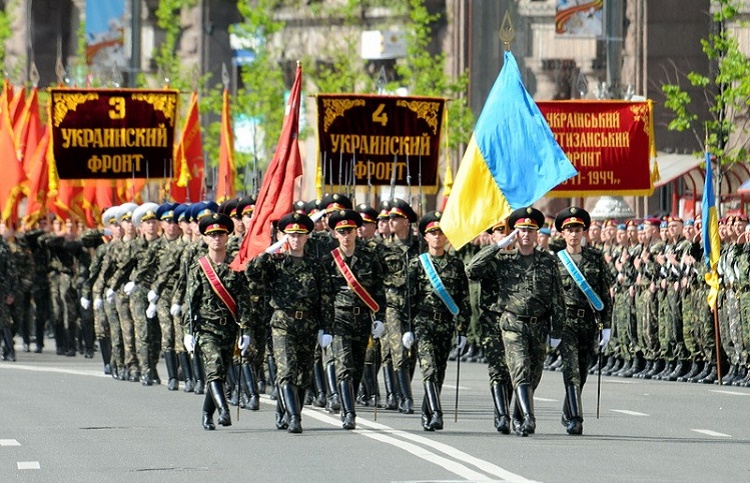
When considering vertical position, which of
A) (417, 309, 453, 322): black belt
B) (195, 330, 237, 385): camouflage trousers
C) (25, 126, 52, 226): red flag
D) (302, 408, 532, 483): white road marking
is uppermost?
(25, 126, 52, 226): red flag

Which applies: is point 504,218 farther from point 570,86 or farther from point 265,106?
point 265,106

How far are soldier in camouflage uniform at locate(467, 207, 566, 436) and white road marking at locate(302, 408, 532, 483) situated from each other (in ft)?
2.87

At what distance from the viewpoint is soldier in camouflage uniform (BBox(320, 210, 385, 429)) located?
59.5 ft

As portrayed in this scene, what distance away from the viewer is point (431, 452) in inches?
623

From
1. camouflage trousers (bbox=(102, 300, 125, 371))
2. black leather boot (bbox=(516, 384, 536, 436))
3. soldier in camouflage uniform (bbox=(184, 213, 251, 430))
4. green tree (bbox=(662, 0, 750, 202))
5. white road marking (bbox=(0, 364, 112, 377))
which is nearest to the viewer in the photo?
black leather boot (bbox=(516, 384, 536, 436))

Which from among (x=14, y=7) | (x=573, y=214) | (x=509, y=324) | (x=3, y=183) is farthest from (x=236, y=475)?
(x=14, y=7)

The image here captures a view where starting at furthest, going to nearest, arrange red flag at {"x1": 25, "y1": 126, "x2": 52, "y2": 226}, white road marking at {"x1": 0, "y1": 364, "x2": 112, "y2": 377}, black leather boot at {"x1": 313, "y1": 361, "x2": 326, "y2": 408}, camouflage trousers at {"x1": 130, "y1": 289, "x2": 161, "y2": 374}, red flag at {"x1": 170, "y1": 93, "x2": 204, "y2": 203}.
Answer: red flag at {"x1": 170, "y1": 93, "x2": 204, "y2": 203} < red flag at {"x1": 25, "y1": 126, "x2": 52, "y2": 226} < white road marking at {"x1": 0, "y1": 364, "x2": 112, "y2": 377} < camouflage trousers at {"x1": 130, "y1": 289, "x2": 161, "y2": 374} < black leather boot at {"x1": 313, "y1": 361, "x2": 326, "y2": 408}

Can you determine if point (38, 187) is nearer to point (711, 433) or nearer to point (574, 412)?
point (574, 412)

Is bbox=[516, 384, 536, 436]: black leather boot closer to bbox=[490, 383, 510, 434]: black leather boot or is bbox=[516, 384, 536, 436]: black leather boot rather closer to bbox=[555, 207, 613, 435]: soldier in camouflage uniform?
bbox=[490, 383, 510, 434]: black leather boot

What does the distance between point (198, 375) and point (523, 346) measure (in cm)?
557

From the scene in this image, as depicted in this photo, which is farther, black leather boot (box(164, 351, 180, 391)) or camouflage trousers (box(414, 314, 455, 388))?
black leather boot (box(164, 351, 180, 391))

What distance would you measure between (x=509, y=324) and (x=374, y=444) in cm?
154

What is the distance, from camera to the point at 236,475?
14.5 m

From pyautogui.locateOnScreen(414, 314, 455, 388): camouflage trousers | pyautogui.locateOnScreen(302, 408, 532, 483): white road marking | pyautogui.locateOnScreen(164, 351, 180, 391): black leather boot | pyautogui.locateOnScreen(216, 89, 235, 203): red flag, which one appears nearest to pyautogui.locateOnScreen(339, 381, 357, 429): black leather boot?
pyautogui.locateOnScreen(302, 408, 532, 483): white road marking
